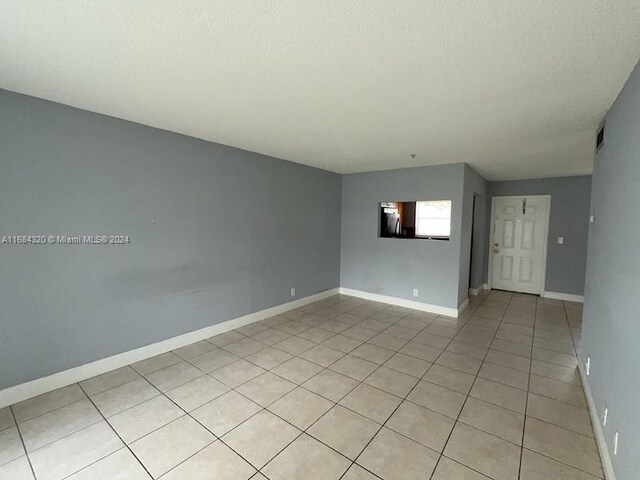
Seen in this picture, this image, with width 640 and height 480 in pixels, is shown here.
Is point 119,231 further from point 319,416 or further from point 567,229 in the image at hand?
point 567,229

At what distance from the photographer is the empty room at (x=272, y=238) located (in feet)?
4.68

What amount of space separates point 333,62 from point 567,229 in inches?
234

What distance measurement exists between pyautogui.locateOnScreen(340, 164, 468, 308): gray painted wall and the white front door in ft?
7.98

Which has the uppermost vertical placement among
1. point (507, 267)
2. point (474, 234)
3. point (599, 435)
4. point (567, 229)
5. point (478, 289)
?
point (567, 229)

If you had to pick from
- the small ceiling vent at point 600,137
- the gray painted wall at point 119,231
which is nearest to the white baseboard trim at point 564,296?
the small ceiling vent at point 600,137

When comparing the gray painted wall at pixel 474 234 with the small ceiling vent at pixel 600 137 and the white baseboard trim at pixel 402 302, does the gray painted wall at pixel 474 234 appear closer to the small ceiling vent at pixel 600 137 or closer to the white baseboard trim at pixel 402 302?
the white baseboard trim at pixel 402 302

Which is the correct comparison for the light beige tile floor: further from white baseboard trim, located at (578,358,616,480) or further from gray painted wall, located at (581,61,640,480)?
gray painted wall, located at (581,61,640,480)

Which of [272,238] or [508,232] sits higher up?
[508,232]

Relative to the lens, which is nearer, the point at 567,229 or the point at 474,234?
the point at 567,229

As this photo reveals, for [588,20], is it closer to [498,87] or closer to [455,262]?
[498,87]

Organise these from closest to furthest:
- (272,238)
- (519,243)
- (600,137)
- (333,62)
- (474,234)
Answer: (333,62), (600,137), (272,238), (474,234), (519,243)

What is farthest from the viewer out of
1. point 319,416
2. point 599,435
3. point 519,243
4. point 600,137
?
point 519,243

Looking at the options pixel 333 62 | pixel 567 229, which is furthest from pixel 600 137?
pixel 567 229

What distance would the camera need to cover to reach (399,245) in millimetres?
4879
